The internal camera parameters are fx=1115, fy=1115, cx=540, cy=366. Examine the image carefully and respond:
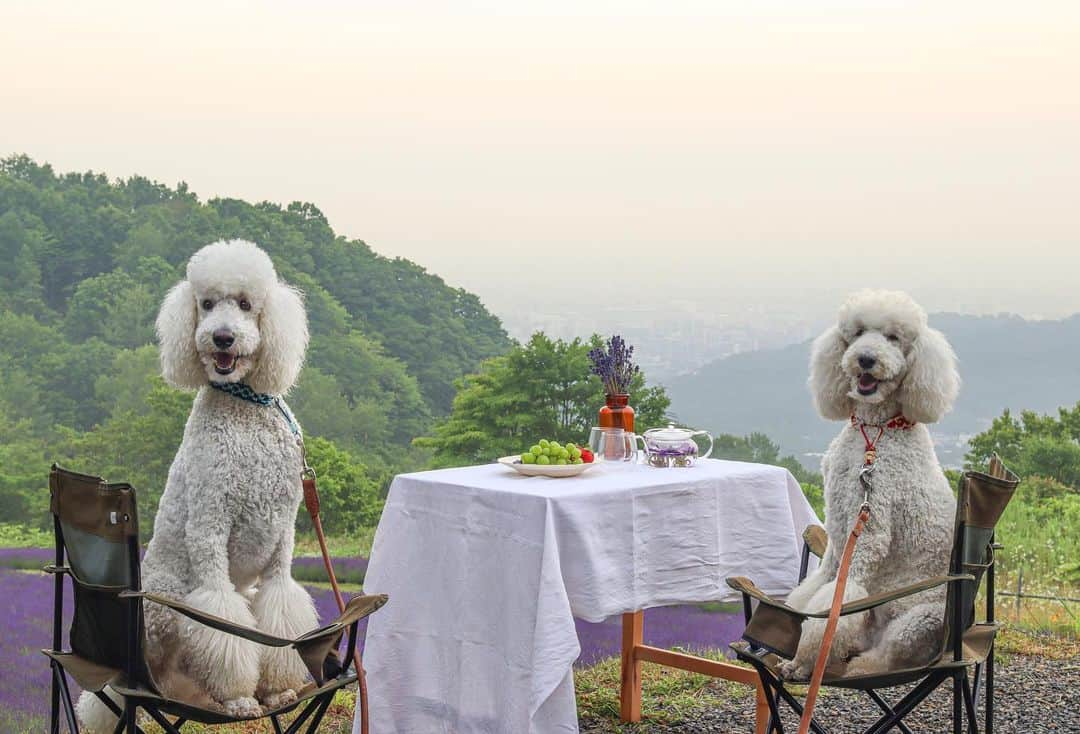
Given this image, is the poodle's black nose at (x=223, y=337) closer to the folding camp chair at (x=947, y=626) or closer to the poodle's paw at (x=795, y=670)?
the folding camp chair at (x=947, y=626)

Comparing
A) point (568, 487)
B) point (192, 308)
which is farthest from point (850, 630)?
point (192, 308)

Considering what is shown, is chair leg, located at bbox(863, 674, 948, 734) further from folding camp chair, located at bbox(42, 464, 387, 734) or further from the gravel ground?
the gravel ground

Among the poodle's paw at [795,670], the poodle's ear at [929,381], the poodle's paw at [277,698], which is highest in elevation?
the poodle's ear at [929,381]

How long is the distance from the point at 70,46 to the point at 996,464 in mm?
8713

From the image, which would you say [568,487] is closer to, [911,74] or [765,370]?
[765,370]

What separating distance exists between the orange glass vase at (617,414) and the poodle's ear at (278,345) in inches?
48.1

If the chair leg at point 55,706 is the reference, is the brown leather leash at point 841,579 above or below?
above

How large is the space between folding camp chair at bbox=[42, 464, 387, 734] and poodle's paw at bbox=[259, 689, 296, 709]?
0.09m

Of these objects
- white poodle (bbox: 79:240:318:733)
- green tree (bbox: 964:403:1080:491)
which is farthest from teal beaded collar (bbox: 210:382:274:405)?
green tree (bbox: 964:403:1080:491)

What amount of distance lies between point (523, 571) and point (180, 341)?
1.14 meters

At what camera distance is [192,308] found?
306cm

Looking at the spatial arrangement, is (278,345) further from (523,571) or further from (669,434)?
(669,434)

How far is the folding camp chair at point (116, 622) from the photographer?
98.2 inches

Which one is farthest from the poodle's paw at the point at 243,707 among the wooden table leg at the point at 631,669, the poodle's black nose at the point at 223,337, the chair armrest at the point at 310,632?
the wooden table leg at the point at 631,669
